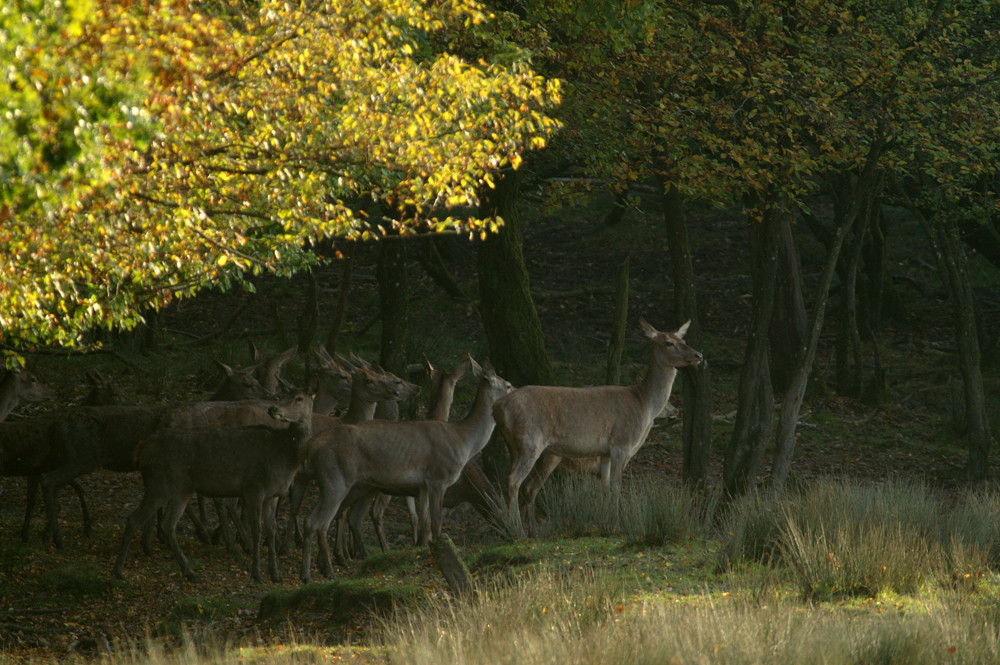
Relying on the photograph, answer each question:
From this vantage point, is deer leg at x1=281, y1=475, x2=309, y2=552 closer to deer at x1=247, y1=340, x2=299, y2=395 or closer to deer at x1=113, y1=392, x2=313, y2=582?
deer at x1=113, y1=392, x2=313, y2=582

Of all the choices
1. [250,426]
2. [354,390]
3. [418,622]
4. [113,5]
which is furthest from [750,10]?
[113,5]

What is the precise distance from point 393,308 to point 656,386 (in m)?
4.68

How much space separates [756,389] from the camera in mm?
14844

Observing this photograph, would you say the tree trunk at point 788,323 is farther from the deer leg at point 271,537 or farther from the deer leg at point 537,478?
the deer leg at point 271,537

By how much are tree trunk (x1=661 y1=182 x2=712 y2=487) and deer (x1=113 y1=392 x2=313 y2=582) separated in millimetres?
5623

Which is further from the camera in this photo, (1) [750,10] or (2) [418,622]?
(1) [750,10]

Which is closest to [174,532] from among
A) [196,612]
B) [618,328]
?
[196,612]

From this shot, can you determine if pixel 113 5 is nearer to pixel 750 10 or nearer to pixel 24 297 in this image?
pixel 24 297

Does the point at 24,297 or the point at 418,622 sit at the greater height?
the point at 24,297

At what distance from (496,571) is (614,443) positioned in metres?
4.47

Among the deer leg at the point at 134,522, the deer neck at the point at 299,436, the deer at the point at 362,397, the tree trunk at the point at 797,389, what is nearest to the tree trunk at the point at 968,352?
the tree trunk at the point at 797,389

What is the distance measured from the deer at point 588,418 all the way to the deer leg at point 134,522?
153 inches

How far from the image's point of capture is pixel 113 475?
1692 cm

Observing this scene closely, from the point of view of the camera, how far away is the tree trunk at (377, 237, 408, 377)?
17562 mm
